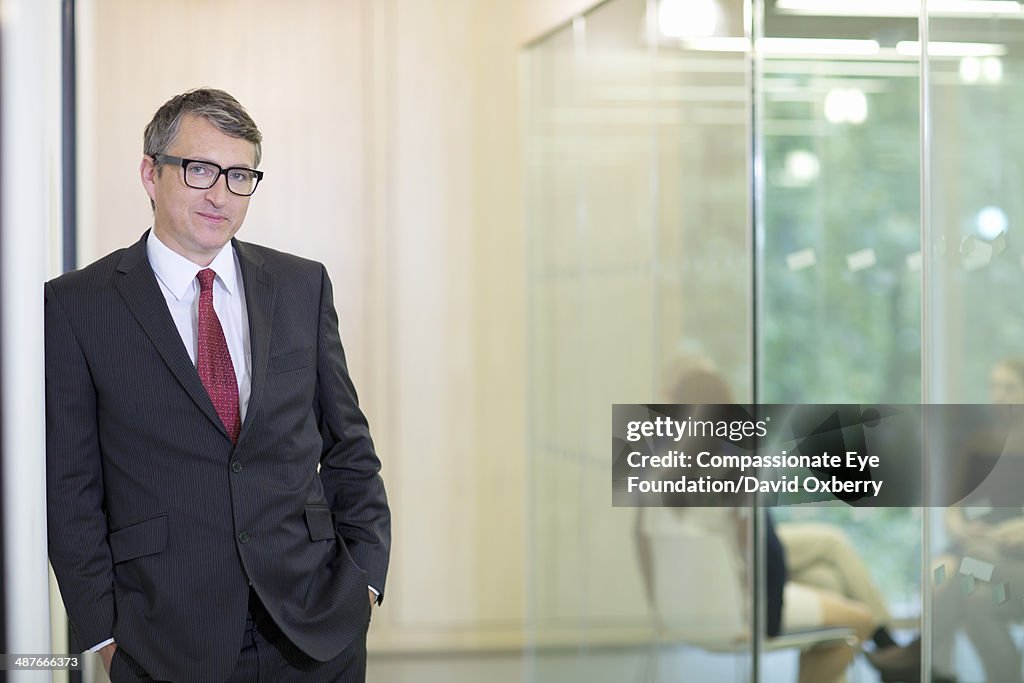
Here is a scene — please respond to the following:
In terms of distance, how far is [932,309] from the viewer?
3193 mm

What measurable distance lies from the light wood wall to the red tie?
1.24 metres

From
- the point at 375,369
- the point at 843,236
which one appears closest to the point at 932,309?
the point at 843,236

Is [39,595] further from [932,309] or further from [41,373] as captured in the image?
[932,309]

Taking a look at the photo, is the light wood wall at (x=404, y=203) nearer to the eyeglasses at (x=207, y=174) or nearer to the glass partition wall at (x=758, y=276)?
the glass partition wall at (x=758, y=276)

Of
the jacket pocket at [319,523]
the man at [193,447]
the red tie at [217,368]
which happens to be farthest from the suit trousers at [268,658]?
the red tie at [217,368]

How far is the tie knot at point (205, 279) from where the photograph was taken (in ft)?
7.66

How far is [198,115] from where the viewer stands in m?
2.29

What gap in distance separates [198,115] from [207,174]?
12 centimetres

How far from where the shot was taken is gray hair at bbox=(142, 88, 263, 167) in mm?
2295

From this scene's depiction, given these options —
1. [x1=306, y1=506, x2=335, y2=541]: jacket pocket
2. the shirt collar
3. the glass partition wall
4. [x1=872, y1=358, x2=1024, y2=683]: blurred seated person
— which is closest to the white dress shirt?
the shirt collar

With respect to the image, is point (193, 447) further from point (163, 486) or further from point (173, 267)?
point (173, 267)

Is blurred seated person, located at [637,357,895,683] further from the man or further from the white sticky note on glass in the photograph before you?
the man

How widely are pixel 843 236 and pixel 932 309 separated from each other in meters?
0.34

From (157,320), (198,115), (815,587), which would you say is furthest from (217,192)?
(815,587)
